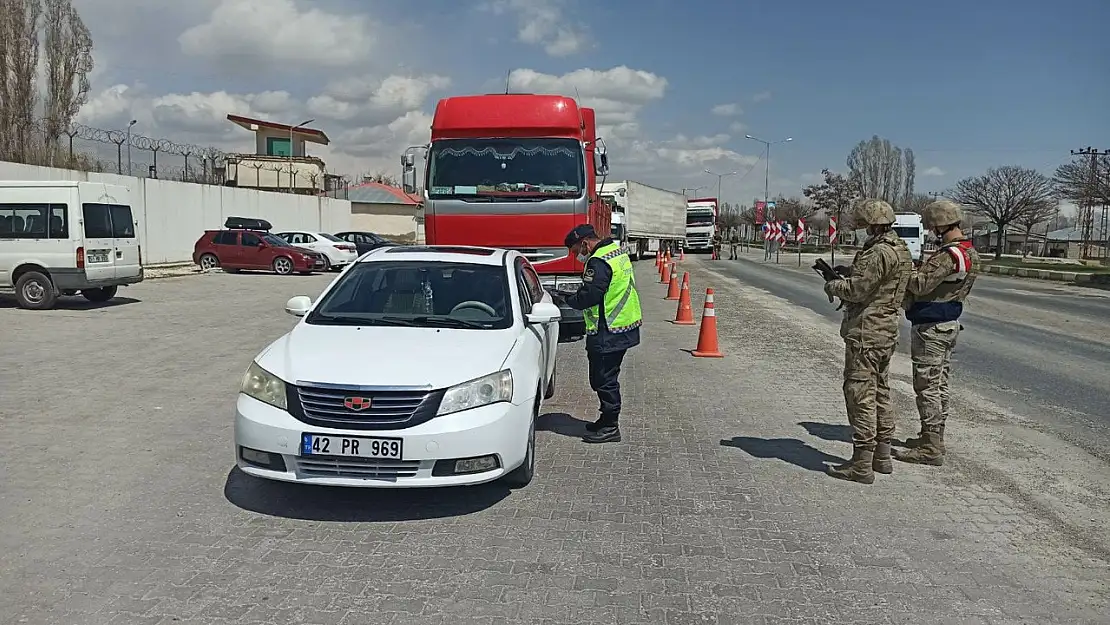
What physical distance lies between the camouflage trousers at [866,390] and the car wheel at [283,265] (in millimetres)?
25152

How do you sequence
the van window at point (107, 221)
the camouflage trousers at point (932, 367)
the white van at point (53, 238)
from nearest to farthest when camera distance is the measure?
the camouflage trousers at point (932, 367) < the white van at point (53, 238) < the van window at point (107, 221)

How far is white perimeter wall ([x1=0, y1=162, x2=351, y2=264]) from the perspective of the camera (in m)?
26.3

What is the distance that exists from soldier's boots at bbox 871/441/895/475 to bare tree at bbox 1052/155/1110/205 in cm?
5197

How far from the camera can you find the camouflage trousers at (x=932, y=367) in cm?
629

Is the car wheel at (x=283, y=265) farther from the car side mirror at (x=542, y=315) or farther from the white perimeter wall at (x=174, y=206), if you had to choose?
the car side mirror at (x=542, y=315)

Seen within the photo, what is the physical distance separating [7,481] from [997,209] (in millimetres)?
79961

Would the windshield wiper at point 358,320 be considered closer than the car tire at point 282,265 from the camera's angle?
Yes

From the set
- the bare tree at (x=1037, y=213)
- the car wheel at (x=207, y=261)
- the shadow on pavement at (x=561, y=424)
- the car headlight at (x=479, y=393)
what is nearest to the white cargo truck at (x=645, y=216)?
the car wheel at (x=207, y=261)

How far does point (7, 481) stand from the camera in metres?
5.68

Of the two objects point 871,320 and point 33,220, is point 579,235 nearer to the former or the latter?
point 871,320

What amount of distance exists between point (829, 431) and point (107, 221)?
1363 centimetres

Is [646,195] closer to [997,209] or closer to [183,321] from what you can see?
[183,321]

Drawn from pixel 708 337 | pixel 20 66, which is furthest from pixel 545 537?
pixel 20 66

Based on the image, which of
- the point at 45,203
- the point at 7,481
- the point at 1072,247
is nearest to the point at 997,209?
the point at 1072,247
